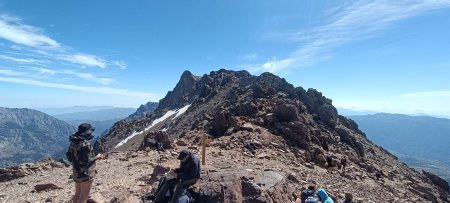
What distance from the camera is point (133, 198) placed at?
12945 mm

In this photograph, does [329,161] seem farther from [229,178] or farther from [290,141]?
[229,178]

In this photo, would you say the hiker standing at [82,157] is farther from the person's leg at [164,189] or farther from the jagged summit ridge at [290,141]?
the jagged summit ridge at [290,141]

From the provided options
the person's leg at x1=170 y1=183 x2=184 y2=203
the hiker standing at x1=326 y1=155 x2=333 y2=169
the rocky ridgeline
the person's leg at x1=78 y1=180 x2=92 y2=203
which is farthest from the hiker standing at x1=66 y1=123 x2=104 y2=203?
the hiker standing at x1=326 y1=155 x2=333 y2=169

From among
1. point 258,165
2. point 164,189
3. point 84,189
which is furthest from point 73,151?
point 258,165

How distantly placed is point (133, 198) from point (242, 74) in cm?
8607

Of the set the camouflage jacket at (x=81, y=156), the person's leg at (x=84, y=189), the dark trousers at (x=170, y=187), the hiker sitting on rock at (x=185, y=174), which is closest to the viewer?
the dark trousers at (x=170, y=187)

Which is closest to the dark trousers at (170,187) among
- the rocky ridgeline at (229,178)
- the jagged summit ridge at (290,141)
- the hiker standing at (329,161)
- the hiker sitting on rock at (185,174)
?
the hiker sitting on rock at (185,174)

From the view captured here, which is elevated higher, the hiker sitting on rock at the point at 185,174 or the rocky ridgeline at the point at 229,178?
the hiker sitting on rock at the point at 185,174

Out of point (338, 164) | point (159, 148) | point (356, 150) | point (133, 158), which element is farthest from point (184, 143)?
point (356, 150)

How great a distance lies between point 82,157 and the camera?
11.0 metres

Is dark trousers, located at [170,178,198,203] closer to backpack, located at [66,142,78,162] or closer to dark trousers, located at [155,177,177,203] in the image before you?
dark trousers, located at [155,177,177,203]

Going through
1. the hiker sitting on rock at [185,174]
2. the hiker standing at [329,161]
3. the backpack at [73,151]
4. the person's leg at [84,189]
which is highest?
the backpack at [73,151]

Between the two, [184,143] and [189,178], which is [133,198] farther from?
[184,143]

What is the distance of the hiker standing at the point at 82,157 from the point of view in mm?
10961
